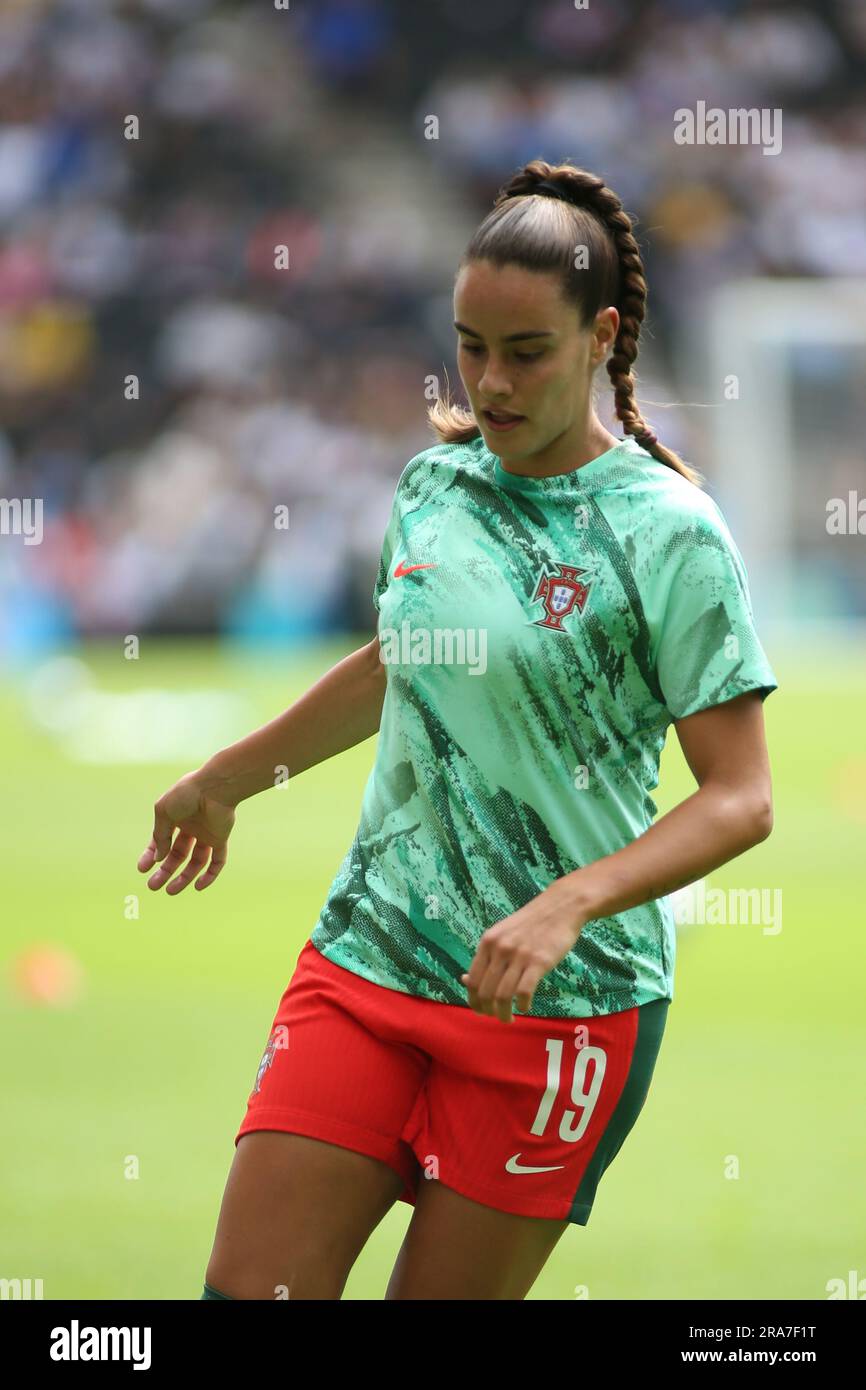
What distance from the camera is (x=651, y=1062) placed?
319 cm

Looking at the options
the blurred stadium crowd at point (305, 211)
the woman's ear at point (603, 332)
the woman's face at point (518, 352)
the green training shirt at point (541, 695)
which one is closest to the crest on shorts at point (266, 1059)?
the green training shirt at point (541, 695)

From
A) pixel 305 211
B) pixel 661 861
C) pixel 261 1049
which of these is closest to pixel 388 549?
pixel 661 861

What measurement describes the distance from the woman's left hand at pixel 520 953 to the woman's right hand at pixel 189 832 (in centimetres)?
92

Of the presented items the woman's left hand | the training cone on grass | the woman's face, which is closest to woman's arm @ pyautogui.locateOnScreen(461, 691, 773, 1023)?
the woman's left hand

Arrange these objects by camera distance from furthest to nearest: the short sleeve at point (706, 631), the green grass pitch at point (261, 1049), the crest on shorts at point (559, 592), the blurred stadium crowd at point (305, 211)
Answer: the blurred stadium crowd at point (305, 211), the green grass pitch at point (261, 1049), the crest on shorts at point (559, 592), the short sleeve at point (706, 631)

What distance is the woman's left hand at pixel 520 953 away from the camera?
270cm

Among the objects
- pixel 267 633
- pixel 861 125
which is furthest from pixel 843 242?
pixel 267 633

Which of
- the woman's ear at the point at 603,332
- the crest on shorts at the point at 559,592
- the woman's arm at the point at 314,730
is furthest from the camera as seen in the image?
the woman's arm at the point at 314,730

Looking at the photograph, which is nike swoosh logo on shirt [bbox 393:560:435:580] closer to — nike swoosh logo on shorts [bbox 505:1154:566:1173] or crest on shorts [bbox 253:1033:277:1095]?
crest on shorts [bbox 253:1033:277:1095]

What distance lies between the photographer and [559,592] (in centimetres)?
305

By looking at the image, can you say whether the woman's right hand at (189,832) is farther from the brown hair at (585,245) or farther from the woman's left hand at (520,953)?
the woman's left hand at (520,953)

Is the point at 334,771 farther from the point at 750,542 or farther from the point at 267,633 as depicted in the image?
the point at 750,542

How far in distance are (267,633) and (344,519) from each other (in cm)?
175

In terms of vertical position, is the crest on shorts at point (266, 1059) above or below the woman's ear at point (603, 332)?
below
